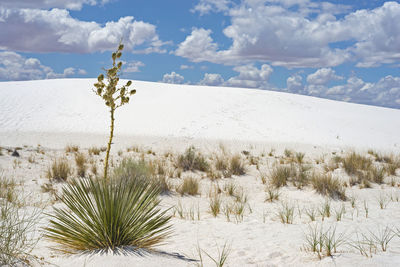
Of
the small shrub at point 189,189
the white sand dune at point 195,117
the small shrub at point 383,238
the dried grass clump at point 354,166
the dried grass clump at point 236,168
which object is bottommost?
the small shrub at point 189,189

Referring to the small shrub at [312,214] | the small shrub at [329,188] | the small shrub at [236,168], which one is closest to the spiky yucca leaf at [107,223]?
the small shrub at [312,214]

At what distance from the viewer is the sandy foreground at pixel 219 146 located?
342 cm

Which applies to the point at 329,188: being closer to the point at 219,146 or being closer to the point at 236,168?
the point at 236,168

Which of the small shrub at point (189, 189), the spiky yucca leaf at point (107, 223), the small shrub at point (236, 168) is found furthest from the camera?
the small shrub at point (236, 168)

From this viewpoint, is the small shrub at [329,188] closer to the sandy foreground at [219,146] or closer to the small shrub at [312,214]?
the sandy foreground at [219,146]

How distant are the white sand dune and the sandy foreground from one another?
0.24 ft

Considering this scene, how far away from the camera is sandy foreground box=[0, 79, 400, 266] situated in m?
3.42

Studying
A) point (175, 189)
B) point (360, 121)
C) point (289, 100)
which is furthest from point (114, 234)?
point (289, 100)

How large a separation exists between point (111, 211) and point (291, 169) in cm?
605

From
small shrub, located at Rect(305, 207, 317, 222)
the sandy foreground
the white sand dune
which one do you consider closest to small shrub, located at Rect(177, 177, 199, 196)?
the sandy foreground

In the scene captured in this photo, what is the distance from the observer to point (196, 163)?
9.23 m

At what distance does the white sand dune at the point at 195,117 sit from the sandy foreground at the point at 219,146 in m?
0.07

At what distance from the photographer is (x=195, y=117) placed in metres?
21.2

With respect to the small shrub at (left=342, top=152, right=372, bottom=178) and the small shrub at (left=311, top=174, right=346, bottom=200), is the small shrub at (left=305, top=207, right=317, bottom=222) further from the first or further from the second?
the small shrub at (left=342, top=152, right=372, bottom=178)
